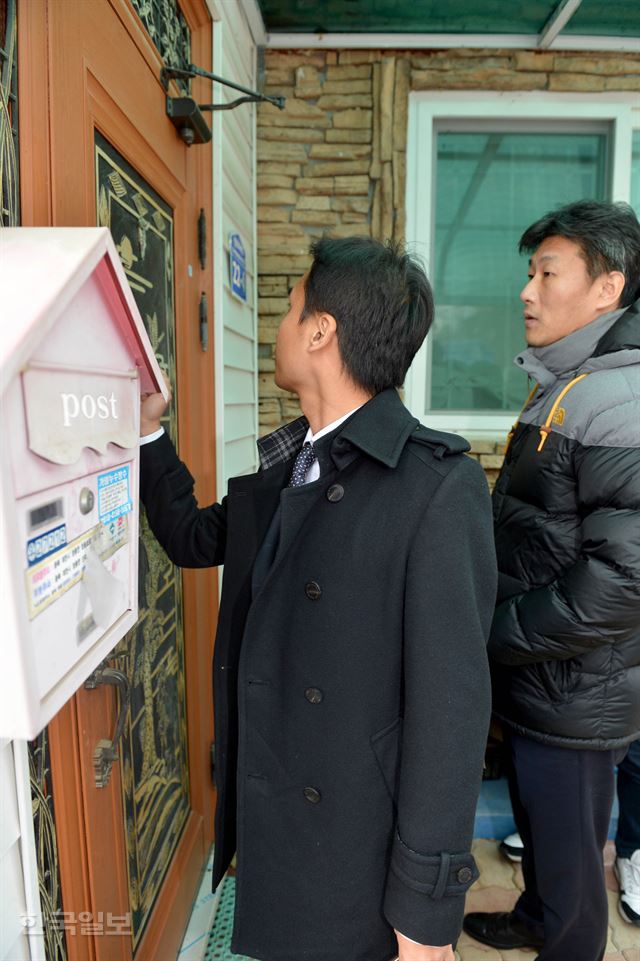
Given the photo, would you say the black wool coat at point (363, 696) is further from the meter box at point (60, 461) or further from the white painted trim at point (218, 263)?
the white painted trim at point (218, 263)

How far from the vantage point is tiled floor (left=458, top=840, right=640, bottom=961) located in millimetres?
2123

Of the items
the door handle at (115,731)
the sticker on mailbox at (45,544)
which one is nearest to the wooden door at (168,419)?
the door handle at (115,731)

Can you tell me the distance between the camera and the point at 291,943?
1.31 metres

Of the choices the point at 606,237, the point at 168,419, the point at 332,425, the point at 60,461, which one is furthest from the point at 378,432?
the point at 606,237

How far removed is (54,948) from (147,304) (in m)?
1.34

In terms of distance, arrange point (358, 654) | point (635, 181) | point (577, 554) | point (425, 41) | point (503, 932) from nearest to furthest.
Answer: point (358, 654) < point (577, 554) < point (503, 932) < point (425, 41) < point (635, 181)

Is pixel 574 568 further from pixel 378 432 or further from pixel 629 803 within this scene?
pixel 629 803

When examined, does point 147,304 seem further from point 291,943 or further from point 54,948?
point 291,943

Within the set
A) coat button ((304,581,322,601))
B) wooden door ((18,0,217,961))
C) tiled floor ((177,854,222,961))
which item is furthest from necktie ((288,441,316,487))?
tiled floor ((177,854,222,961))

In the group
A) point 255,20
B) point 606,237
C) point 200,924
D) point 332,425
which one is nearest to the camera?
point 332,425

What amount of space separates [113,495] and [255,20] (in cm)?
283

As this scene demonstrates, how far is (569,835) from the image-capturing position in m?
1.74

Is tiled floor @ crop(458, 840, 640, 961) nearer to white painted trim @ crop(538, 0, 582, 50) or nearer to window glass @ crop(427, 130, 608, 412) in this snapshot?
window glass @ crop(427, 130, 608, 412)

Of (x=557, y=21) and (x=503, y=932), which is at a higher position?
(x=557, y=21)
